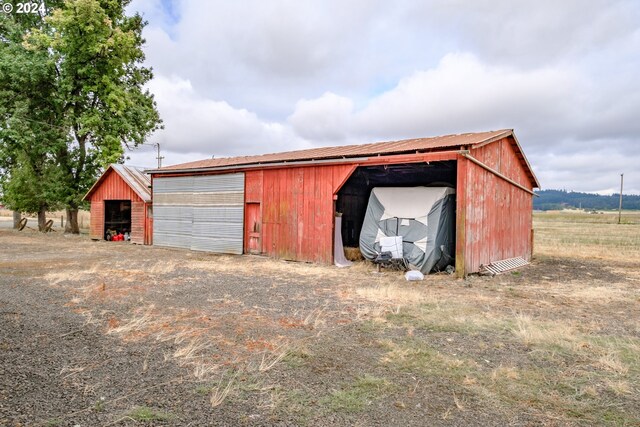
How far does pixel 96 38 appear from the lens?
22094mm

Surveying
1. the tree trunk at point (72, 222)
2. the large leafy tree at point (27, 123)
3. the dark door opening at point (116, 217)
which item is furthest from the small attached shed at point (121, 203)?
the large leafy tree at point (27, 123)

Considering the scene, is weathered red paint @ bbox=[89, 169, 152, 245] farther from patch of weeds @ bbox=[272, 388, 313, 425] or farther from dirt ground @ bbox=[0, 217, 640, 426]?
patch of weeds @ bbox=[272, 388, 313, 425]

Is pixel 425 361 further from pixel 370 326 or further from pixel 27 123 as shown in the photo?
pixel 27 123

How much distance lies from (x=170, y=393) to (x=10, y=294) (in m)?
6.14

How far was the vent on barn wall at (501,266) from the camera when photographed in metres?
12.1

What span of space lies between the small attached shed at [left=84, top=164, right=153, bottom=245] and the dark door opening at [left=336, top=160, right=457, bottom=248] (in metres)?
10.1

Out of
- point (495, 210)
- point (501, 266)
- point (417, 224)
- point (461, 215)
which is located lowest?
point (501, 266)

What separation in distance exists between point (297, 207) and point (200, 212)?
5.40m

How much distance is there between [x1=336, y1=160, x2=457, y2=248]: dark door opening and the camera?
14969mm

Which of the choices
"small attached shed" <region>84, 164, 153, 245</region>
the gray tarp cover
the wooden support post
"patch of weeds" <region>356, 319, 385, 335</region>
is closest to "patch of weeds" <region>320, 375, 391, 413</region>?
"patch of weeds" <region>356, 319, 385, 335</region>

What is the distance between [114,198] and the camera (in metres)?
21.8

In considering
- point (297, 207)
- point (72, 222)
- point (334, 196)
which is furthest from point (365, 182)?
point (72, 222)

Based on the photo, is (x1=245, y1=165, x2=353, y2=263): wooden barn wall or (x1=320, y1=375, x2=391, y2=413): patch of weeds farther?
(x1=245, y1=165, x2=353, y2=263): wooden barn wall

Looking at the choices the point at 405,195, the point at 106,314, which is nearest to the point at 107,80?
the point at 405,195
